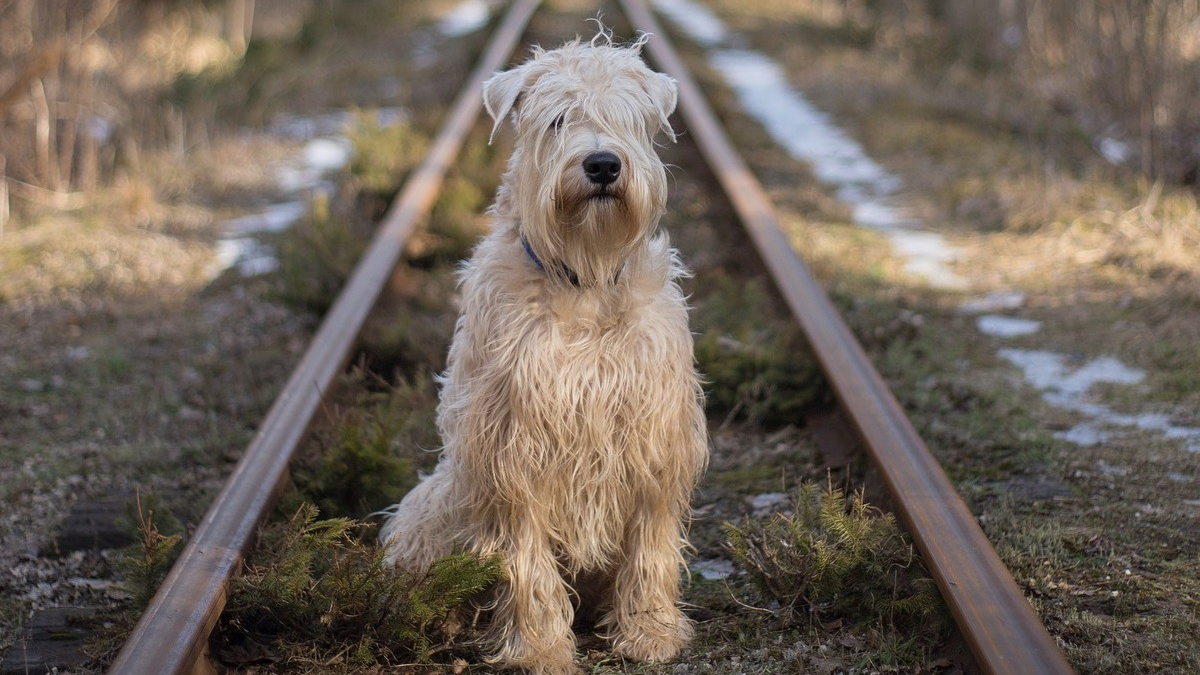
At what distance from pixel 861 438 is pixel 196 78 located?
830 centimetres

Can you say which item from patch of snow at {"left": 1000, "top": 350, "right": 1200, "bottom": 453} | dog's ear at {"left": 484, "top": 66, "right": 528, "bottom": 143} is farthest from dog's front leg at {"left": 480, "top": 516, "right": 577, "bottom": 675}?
patch of snow at {"left": 1000, "top": 350, "right": 1200, "bottom": 453}

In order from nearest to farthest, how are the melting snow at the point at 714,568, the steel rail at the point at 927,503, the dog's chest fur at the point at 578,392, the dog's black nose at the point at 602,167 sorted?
the steel rail at the point at 927,503
the dog's black nose at the point at 602,167
the dog's chest fur at the point at 578,392
the melting snow at the point at 714,568

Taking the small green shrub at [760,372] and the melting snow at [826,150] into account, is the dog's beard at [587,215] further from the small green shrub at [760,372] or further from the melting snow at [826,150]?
the melting snow at [826,150]

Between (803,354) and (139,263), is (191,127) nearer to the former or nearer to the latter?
(139,263)

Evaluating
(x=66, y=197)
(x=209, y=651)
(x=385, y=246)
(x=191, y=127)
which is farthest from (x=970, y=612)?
(x=191, y=127)

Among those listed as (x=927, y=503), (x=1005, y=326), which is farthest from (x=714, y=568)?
(x=1005, y=326)

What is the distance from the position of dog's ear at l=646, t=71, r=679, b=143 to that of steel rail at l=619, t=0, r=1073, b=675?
1320 mm

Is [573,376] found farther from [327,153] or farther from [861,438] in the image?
[327,153]

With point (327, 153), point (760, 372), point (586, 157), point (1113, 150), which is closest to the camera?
point (586, 157)

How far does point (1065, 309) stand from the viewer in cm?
634

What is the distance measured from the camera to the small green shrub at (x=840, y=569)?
3.67 meters

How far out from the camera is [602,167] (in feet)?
11.3

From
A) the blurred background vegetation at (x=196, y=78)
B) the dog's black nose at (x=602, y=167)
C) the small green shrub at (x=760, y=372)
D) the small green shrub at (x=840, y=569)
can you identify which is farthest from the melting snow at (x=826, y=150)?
the dog's black nose at (x=602, y=167)

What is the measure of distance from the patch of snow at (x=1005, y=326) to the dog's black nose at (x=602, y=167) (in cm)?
329
